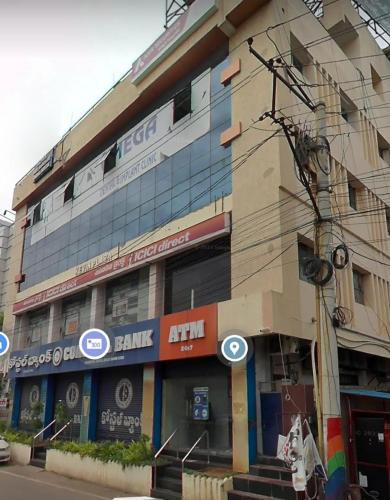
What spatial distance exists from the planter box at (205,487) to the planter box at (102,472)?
152 centimetres

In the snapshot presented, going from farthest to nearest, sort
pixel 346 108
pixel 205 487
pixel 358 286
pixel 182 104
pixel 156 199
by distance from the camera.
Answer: pixel 346 108 → pixel 156 199 → pixel 182 104 → pixel 358 286 → pixel 205 487

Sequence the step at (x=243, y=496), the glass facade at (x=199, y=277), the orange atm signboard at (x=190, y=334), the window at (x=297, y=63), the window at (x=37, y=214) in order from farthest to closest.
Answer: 1. the window at (x=37, y=214)
2. the window at (x=297, y=63)
3. the glass facade at (x=199, y=277)
4. the orange atm signboard at (x=190, y=334)
5. the step at (x=243, y=496)

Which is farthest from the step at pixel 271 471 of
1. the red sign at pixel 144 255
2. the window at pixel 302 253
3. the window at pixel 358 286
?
the window at pixel 358 286

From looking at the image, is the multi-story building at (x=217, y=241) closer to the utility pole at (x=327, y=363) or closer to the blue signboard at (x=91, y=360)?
the blue signboard at (x=91, y=360)

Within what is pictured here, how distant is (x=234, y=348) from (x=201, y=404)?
9.36 ft

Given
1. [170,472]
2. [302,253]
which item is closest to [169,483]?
[170,472]

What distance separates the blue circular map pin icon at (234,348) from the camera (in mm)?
12703

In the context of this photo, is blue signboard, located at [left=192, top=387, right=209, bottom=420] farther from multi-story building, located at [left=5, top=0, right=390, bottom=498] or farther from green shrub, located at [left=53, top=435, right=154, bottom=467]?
green shrub, located at [left=53, top=435, right=154, bottom=467]

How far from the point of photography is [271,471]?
11422mm

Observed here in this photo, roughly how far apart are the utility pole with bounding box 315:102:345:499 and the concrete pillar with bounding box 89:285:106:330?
1275cm

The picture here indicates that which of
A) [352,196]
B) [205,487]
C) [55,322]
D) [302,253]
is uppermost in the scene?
[352,196]

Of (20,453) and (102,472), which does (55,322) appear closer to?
(20,453)

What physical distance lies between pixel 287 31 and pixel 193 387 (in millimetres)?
11602

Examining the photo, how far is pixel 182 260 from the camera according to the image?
→ 17047 mm
